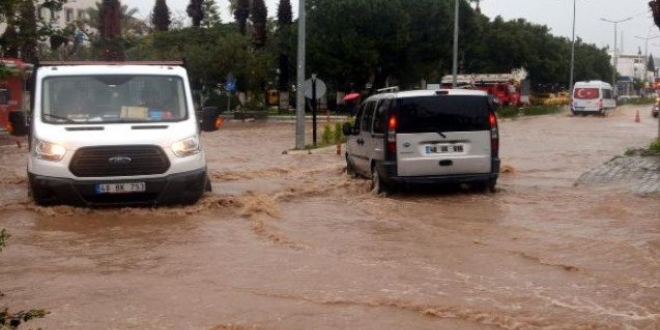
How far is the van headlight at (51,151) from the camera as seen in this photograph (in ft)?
36.6

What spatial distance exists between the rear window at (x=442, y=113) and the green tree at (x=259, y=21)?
2208 inches

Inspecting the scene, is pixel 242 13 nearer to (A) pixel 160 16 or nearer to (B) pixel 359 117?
(A) pixel 160 16

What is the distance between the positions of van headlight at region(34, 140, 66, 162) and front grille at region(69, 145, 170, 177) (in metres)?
0.19

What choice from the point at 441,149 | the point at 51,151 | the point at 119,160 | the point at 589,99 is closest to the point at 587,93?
the point at 589,99

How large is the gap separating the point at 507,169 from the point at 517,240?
794 cm

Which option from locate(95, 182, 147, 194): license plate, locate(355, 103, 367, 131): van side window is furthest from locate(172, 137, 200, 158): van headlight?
locate(355, 103, 367, 131): van side window

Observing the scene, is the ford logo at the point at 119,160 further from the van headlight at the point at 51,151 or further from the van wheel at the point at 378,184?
the van wheel at the point at 378,184

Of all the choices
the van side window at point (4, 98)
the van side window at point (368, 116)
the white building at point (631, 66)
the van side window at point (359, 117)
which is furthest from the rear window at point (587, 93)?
the white building at point (631, 66)

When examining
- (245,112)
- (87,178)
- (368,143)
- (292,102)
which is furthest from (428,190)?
(292,102)

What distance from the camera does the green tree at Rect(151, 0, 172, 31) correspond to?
7462 cm

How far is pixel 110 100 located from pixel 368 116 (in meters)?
4.29

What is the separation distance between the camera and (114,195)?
11.4 m

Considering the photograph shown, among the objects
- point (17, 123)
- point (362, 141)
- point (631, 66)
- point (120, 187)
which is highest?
point (631, 66)

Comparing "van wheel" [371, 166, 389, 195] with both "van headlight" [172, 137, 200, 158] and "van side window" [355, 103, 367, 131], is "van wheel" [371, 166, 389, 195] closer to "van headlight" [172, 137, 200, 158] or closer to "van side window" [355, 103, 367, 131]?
"van side window" [355, 103, 367, 131]
